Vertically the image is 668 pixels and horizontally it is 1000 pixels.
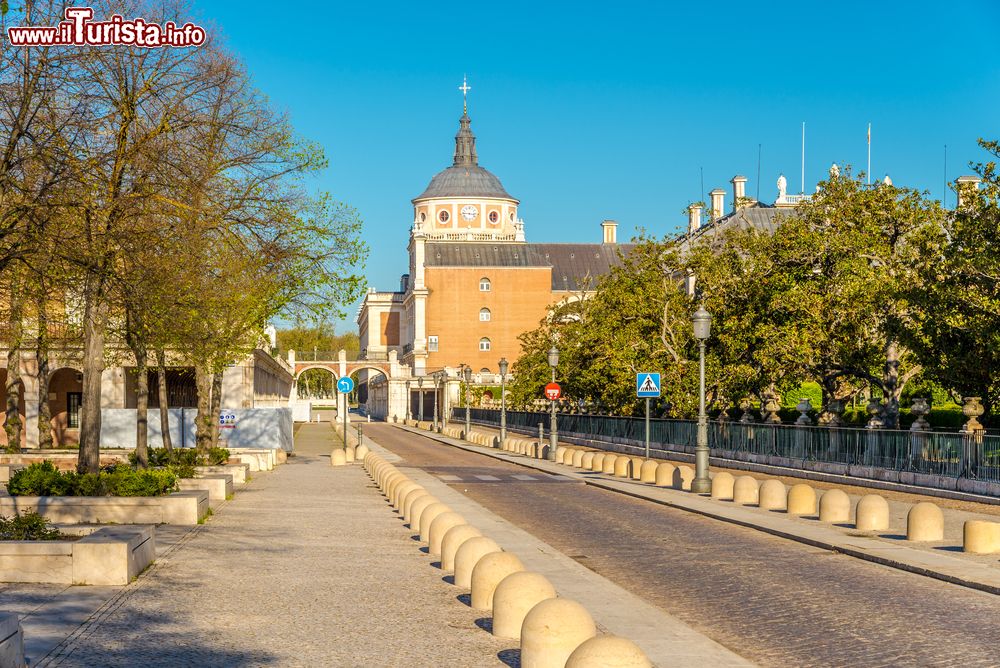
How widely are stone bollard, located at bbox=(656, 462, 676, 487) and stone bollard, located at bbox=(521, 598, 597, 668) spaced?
23.2m

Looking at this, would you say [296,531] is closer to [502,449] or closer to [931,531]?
[931,531]

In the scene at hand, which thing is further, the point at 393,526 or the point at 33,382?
the point at 33,382

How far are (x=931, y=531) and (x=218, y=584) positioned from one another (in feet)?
36.1

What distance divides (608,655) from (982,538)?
1113cm

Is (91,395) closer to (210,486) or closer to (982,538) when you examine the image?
(210,486)

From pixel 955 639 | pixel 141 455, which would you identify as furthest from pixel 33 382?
pixel 955 639

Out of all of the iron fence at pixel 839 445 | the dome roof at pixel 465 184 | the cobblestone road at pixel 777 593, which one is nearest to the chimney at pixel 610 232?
the dome roof at pixel 465 184

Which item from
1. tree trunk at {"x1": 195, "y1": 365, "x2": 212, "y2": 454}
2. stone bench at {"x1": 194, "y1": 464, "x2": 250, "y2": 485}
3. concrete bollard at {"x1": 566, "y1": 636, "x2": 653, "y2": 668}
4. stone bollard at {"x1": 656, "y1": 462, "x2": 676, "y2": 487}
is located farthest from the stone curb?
tree trunk at {"x1": 195, "y1": 365, "x2": 212, "y2": 454}

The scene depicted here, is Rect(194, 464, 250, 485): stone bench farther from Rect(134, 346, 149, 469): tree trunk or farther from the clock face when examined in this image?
the clock face

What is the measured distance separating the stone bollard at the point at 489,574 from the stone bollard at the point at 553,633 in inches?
110

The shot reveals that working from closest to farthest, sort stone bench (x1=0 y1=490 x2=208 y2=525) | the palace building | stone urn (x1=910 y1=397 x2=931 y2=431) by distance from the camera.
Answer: stone bench (x1=0 y1=490 x2=208 y2=525)
stone urn (x1=910 y1=397 x2=931 y2=431)
the palace building

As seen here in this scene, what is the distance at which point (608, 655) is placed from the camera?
7984mm

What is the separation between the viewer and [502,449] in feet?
188

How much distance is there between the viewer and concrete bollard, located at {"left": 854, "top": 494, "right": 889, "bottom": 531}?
20531 millimetres
